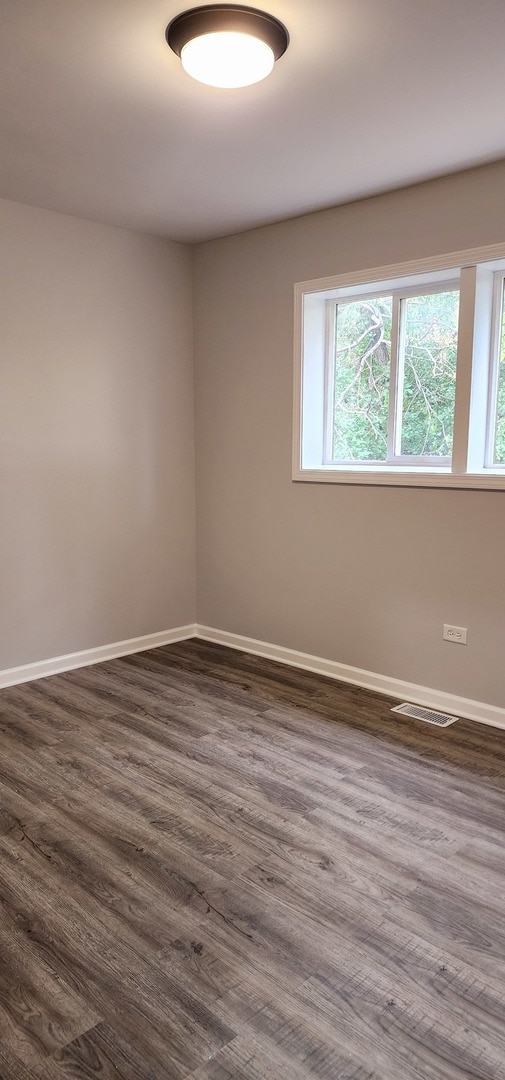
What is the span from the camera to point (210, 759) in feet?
9.55

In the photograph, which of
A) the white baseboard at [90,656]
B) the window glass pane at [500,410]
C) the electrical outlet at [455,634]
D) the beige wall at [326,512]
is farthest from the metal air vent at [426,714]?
the white baseboard at [90,656]

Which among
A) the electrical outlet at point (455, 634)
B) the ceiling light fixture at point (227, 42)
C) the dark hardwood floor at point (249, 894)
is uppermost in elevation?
the ceiling light fixture at point (227, 42)

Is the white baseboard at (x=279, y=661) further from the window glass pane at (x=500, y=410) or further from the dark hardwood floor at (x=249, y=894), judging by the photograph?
the window glass pane at (x=500, y=410)

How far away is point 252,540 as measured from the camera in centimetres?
430

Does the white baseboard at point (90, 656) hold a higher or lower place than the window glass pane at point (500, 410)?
lower

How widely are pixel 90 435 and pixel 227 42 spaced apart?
7.55 ft

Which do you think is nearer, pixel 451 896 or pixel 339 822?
pixel 451 896

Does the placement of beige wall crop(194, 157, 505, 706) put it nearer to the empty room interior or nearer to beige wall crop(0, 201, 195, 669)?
the empty room interior

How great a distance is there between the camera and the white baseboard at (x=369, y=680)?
130 inches

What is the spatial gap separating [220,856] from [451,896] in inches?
27.9

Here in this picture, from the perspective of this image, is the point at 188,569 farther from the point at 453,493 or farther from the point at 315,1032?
the point at 315,1032

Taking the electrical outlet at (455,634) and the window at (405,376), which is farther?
the electrical outlet at (455,634)

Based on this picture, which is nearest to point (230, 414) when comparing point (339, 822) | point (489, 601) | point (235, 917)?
point (489, 601)

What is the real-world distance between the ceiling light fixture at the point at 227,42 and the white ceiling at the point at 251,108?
0.04m
